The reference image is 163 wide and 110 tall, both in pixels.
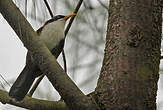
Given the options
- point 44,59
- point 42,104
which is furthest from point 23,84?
point 44,59

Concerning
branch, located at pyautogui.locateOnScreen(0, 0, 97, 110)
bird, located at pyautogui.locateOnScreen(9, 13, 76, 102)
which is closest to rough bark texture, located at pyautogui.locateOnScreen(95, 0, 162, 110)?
branch, located at pyautogui.locateOnScreen(0, 0, 97, 110)

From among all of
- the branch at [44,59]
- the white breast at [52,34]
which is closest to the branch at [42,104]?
the branch at [44,59]

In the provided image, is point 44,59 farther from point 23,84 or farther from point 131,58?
point 23,84

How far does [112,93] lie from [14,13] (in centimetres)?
41

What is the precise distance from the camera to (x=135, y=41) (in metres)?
1.11

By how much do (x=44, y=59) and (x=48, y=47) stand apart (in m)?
0.99

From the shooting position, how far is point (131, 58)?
3.59 ft

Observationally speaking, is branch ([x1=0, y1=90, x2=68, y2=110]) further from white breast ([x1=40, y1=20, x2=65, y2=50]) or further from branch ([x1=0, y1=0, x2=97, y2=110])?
white breast ([x1=40, y1=20, x2=65, y2=50])

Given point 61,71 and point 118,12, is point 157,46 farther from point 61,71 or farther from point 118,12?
point 61,71

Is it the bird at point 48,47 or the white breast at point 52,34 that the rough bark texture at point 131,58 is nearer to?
the bird at point 48,47

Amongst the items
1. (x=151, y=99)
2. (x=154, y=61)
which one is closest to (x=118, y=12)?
(x=154, y=61)

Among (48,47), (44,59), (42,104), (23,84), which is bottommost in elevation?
(48,47)

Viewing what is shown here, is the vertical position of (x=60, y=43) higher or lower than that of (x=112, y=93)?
lower

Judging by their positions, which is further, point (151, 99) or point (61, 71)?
point (151, 99)
